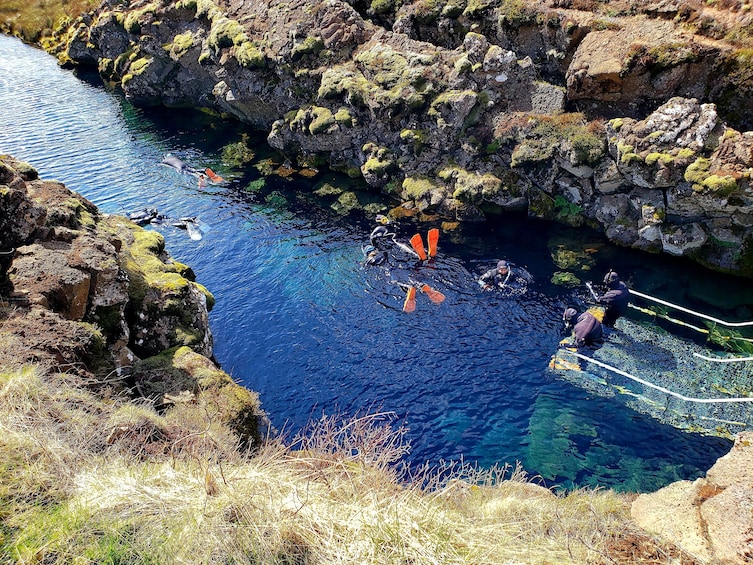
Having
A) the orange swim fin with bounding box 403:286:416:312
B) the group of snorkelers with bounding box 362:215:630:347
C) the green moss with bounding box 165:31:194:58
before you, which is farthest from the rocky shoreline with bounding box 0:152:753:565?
the green moss with bounding box 165:31:194:58

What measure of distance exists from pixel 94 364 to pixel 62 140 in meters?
34.4

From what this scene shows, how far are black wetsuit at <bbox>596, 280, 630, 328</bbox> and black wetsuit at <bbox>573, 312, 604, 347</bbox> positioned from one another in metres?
1.21

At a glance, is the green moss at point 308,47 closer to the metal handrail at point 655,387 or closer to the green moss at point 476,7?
the green moss at point 476,7

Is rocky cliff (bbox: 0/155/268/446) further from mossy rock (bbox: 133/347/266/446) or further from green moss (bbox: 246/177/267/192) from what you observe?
green moss (bbox: 246/177/267/192)

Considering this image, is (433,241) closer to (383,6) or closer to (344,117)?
(344,117)

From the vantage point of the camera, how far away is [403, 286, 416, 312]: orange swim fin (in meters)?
20.3

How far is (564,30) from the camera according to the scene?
25.3 meters

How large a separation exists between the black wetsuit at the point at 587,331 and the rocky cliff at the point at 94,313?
1109cm

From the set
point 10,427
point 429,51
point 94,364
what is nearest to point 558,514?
point 10,427

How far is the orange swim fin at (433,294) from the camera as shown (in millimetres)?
20722

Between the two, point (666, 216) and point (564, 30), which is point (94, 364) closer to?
point (666, 216)

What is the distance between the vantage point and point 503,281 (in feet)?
69.3

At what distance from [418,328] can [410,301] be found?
5.17ft

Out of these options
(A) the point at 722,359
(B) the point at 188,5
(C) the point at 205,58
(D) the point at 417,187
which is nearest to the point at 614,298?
(A) the point at 722,359
